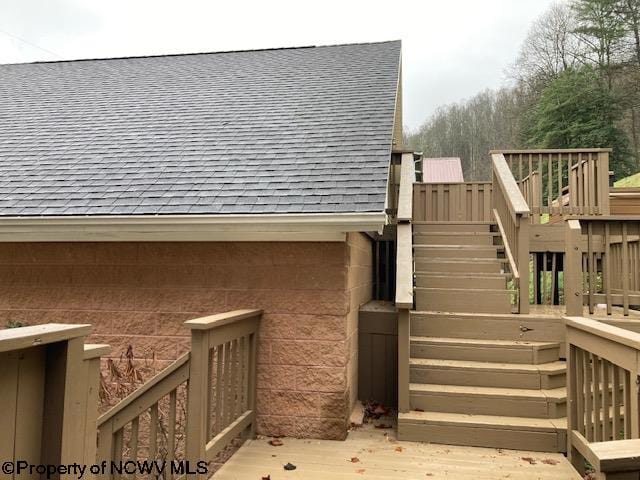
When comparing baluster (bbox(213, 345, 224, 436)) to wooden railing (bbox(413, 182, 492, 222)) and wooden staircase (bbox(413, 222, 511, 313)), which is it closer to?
wooden staircase (bbox(413, 222, 511, 313))

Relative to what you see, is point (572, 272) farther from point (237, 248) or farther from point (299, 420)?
point (237, 248)

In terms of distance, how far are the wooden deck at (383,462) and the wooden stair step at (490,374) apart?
0.63 metres

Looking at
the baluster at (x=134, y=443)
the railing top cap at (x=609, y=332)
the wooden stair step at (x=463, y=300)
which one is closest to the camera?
the railing top cap at (x=609, y=332)

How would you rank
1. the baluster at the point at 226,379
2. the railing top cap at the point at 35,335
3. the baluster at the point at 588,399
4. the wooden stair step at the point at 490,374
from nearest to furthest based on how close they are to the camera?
the railing top cap at the point at 35,335
the baluster at the point at 588,399
the baluster at the point at 226,379
the wooden stair step at the point at 490,374

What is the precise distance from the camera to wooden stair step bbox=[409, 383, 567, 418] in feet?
12.2

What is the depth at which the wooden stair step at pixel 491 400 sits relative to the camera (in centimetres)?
373

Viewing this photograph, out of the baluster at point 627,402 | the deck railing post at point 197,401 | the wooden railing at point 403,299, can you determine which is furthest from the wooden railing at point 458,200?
the deck railing post at point 197,401

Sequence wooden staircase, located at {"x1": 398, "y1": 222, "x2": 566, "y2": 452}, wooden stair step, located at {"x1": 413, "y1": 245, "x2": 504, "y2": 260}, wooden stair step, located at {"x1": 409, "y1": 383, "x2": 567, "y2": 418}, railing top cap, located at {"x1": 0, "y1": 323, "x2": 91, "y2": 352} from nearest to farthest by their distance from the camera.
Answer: railing top cap, located at {"x1": 0, "y1": 323, "x2": 91, "y2": 352}
wooden staircase, located at {"x1": 398, "y1": 222, "x2": 566, "y2": 452}
wooden stair step, located at {"x1": 409, "y1": 383, "x2": 567, "y2": 418}
wooden stair step, located at {"x1": 413, "y1": 245, "x2": 504, "y2": 260}

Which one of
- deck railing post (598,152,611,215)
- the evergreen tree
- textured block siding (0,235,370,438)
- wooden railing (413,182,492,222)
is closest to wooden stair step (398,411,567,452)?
textured block siding (0,235,370,438)

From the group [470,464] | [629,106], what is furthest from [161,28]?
[470,464]

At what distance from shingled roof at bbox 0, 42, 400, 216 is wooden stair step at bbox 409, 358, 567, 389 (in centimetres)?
169

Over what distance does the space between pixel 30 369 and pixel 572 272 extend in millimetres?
4619

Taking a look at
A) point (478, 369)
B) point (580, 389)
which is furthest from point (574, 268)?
point (580, 389)

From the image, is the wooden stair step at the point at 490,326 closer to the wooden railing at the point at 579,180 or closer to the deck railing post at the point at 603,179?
the wooden railing at the point at 579,180
